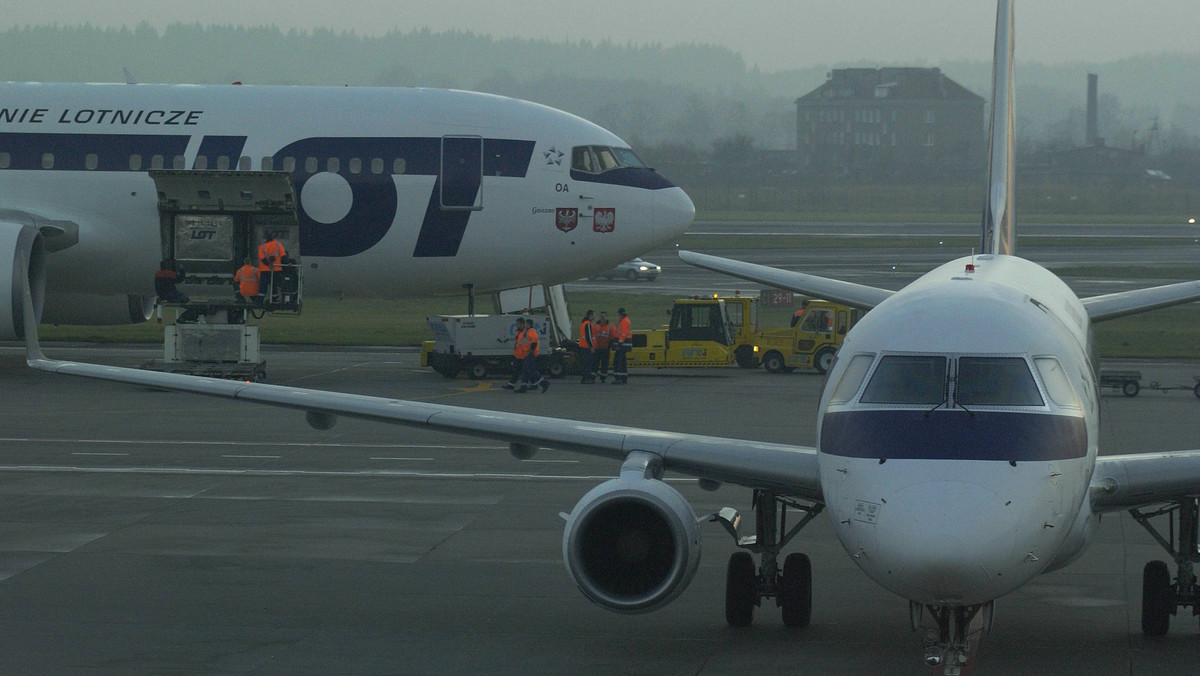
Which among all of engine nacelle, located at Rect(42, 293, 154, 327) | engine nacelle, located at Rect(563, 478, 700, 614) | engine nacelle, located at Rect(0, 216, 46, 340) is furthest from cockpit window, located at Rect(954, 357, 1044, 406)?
engine nacelle, located at Rect(42, 293, 154, 327)

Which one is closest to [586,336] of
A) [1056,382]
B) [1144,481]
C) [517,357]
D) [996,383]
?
[517,357]

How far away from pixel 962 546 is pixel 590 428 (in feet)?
14.2

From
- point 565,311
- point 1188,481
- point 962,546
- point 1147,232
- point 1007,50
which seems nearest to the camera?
point 962,546

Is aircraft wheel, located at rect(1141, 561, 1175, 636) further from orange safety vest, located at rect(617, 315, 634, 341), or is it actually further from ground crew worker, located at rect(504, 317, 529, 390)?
orange safety vest, located at rect(617, 315, 634, 341)

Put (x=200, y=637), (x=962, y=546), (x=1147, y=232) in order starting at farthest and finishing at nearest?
(x=1147, y=232) < (x=200, y=637) < (x=962, y=546)

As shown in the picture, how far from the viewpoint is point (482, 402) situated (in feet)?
94.7

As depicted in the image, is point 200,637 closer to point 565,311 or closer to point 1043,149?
point 565,311

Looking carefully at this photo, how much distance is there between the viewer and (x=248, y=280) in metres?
32.2

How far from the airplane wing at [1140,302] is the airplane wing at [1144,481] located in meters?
4.68

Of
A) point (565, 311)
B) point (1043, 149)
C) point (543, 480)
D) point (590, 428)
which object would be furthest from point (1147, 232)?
point (590, 428)

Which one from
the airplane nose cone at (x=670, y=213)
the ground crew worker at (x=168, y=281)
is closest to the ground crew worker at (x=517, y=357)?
the airplane nose cone at (x=670, y=213)

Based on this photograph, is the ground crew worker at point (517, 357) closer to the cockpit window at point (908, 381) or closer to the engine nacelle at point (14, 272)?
the engine nacelle at point (14, 272)

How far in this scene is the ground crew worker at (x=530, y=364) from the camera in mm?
31016

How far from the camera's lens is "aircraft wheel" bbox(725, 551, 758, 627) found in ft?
41.7
